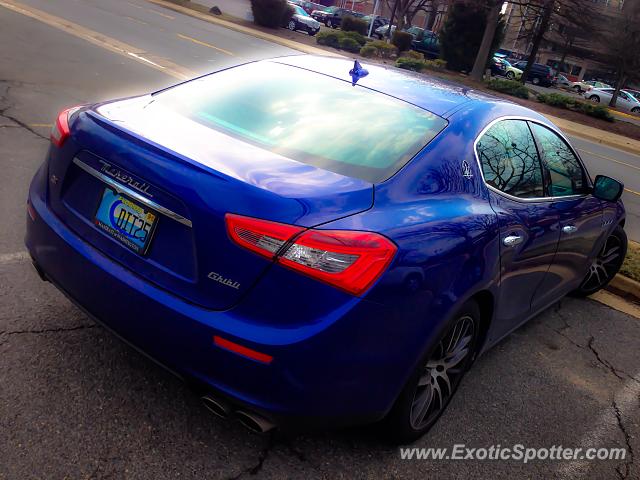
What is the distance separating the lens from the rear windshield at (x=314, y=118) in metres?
2.61

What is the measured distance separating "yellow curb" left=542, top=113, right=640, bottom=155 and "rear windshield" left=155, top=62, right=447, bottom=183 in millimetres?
18326

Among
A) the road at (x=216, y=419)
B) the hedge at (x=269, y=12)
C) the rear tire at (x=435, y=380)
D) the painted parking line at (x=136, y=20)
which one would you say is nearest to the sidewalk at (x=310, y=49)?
the hedge at (x=269, y=12)

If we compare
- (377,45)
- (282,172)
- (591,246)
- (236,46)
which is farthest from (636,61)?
(282,172)

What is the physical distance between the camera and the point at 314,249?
2.09 meters

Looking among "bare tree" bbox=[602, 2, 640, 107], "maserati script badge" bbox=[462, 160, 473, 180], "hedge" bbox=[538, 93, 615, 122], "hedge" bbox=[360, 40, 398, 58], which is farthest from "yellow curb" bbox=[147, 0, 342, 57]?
"maserati script badge" bbox=[462, 160, 473, 180]

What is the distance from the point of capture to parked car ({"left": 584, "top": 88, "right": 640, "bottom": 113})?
42375 mm

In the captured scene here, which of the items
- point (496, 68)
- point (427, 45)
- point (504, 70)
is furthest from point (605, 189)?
point (504, 70)

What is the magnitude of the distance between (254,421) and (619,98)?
4847 cm

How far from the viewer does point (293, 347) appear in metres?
2.09

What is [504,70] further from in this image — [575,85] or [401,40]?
[401,40]

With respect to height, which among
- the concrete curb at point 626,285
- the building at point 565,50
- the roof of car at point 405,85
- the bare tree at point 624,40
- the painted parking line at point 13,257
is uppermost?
the building at point 565,50

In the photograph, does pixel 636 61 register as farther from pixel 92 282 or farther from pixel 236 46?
pixel 92 282

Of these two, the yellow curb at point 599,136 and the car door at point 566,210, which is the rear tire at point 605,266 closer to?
the car door at point 566,210

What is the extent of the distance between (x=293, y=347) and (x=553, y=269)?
7.43 feet
